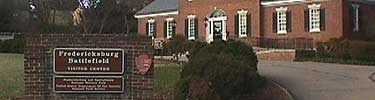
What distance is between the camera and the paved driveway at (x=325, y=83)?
18203 mm

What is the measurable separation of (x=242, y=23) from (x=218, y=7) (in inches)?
118

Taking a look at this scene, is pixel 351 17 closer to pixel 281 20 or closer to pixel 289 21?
pixel 289 21

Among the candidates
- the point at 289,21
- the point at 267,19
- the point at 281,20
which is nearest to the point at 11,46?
the point at 267,19

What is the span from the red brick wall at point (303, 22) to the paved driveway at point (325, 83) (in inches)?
637

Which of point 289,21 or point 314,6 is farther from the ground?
point 314,6

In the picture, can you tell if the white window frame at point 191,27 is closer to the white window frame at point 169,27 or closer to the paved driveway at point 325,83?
the white window frame at point 169,27

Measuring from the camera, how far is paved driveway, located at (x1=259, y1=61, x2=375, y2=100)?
18203 mm

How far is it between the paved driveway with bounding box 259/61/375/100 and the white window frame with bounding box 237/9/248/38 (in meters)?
21.7

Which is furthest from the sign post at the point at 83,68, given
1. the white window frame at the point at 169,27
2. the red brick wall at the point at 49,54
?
the white window frame at the point at 169,27

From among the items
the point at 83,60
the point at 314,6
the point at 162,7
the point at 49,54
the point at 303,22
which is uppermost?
the point at 162,7

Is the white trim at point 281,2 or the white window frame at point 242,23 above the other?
the white trim at point 281,2

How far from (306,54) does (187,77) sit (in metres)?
21.1

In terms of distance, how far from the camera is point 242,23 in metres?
48.6

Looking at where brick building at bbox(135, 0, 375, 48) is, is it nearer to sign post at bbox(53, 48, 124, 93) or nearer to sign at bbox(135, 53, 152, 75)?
sign at bbox(135, 53, 152, 75)
